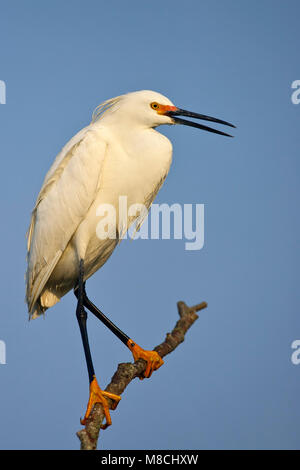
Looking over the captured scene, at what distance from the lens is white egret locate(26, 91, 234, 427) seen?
155 inches

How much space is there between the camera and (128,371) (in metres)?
3.26

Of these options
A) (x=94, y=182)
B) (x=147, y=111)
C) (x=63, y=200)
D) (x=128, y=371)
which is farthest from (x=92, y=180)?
(x=128, y=371)

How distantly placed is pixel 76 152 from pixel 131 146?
1.36 feet

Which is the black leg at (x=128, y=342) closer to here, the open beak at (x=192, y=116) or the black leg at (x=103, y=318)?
the black leg at (x=103, y=318)

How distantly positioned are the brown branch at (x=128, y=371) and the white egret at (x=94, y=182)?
1.14 feet

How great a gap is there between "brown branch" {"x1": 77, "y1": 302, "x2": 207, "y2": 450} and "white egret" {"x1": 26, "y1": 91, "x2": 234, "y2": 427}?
35 centimetres

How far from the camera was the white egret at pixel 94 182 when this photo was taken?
394 centimetres

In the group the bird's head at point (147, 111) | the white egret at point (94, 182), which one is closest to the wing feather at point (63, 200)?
the white egret at point (94, 182)

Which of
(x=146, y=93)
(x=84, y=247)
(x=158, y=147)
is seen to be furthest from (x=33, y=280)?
(x=146, y=93)

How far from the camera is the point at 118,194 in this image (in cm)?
403

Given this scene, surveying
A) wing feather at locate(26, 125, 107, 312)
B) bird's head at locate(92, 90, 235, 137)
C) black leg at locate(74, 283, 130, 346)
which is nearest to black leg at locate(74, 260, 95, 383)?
black leg at locate(74, 283, 130, 346)

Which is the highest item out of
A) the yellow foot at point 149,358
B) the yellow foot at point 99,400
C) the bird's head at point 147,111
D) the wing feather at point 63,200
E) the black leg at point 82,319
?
the bird's head at point 147,111

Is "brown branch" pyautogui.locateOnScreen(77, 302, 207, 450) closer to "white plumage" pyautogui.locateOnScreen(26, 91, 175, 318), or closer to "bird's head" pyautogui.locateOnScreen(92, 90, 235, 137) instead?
"white plumage" pyautogui.locateOnScreen(26, 91, 175, 318)

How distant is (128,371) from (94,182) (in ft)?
4.63
